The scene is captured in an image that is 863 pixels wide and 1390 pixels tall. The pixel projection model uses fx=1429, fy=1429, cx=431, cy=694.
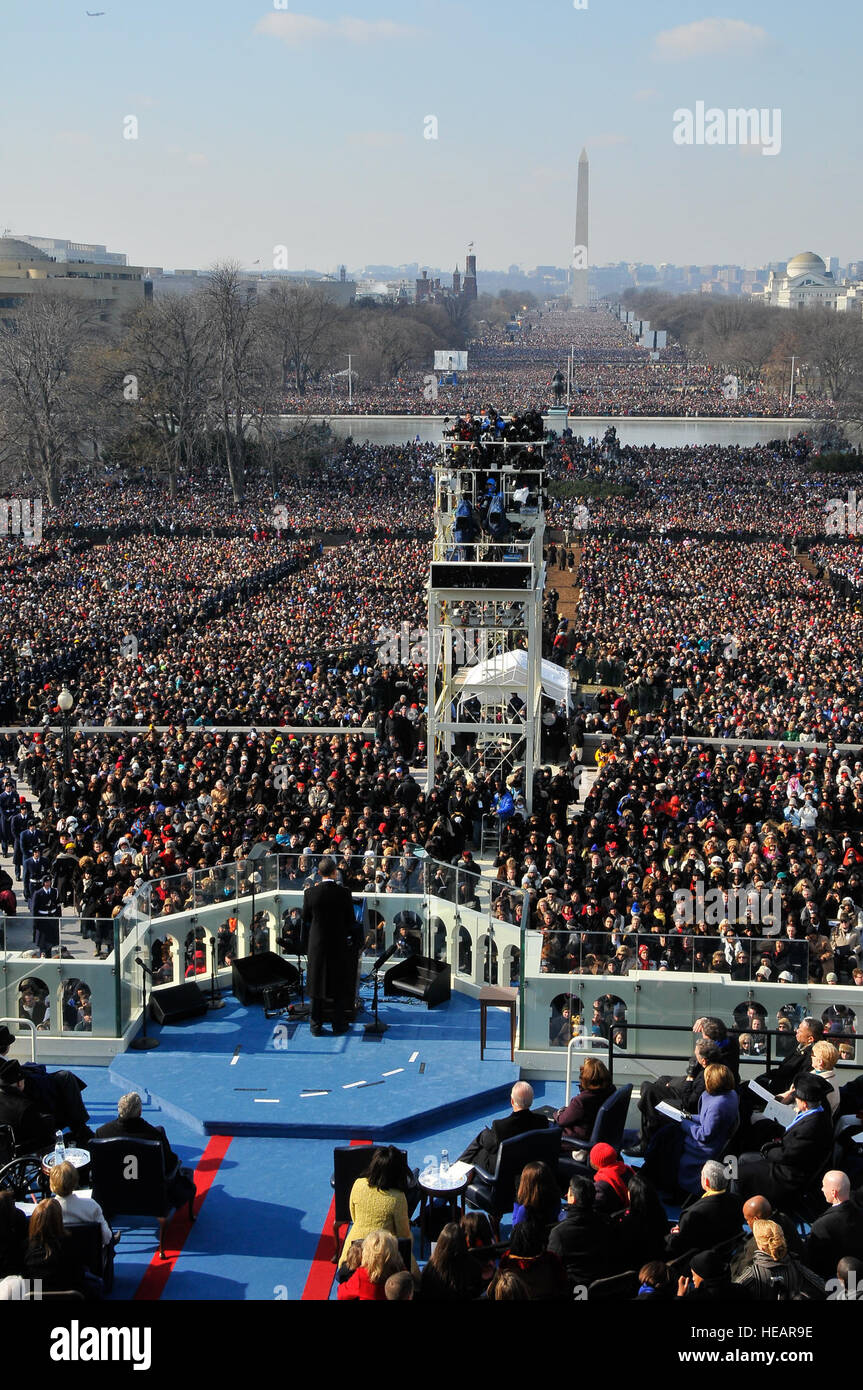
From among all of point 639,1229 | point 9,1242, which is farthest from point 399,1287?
point 9,1242

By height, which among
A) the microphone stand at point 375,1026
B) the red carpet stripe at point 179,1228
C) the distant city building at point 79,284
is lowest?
the red carpet stripe at point 179,1228

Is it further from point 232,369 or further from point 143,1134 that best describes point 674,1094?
point 232,369

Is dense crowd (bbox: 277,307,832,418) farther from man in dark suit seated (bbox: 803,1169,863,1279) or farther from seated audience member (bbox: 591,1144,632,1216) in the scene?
man in dark suit seated (bbox: 803,1169,863,1279)

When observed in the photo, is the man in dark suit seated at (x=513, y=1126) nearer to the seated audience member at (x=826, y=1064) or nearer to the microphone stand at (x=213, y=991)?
the seated audience member at (x=826, y=1064)

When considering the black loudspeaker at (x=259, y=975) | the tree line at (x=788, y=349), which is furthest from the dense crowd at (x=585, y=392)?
the black loudspeaker at (x=259, y=975)

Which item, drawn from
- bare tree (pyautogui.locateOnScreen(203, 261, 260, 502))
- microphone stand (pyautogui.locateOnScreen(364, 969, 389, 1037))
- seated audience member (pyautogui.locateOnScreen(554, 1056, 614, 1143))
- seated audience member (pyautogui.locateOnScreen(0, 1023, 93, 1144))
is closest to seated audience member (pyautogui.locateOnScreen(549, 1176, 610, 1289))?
seated audience member (pyautogui.locateOnScreen(554, 1056, 614, 1143))
